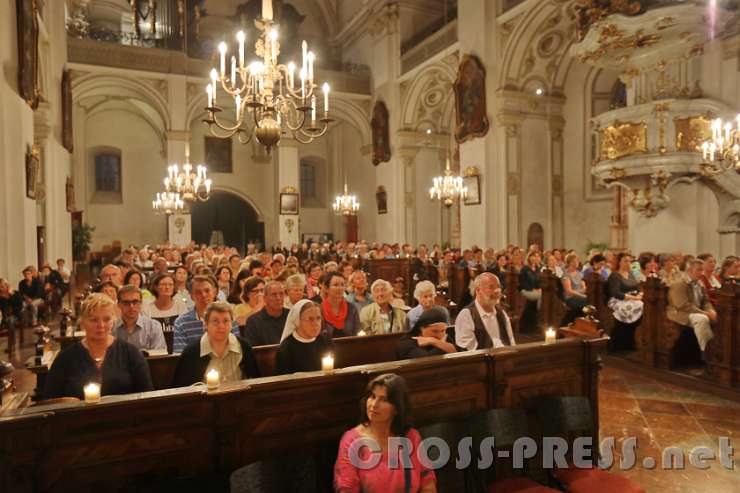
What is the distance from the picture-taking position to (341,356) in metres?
3.96

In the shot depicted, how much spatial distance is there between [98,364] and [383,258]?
9.34m

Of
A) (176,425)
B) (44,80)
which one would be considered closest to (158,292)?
(176,425)

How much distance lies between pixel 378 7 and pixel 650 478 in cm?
1727

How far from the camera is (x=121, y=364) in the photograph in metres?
2.75

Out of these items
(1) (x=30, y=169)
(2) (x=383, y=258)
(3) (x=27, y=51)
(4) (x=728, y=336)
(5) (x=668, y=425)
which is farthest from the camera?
(2) (x=383, y=258)

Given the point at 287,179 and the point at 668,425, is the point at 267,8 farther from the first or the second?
the point at 287,179

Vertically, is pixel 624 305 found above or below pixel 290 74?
below

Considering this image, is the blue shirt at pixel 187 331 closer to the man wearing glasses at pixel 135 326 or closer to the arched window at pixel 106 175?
the man wearing glasses at pixel 135 326

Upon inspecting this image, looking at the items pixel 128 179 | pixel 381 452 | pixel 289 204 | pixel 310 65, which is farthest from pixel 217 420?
pixel 128 179

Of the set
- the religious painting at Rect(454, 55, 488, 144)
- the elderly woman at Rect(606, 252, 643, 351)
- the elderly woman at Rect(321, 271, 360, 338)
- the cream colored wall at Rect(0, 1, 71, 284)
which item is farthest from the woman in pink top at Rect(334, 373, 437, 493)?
the religious painting at Rect(454, 55, 488, 144)

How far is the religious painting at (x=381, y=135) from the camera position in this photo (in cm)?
1770

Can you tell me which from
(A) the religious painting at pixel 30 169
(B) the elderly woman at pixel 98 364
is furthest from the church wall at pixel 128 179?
(B) the elderly woman at pixel 98 364

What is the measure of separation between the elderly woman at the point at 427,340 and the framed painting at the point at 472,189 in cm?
987

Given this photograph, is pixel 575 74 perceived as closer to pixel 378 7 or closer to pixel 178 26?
pixel 378 7
